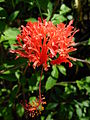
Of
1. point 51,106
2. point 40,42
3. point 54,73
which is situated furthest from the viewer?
point 51,106

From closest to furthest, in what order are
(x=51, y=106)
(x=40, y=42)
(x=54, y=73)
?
(x=40, y=42), (x=54, y=73), (x=51, y=106)

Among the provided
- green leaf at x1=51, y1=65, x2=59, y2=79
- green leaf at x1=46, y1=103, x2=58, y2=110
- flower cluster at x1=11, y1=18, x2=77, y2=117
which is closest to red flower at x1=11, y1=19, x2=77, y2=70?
flower cluster at x1=11, y1=18, x2=77, y2=117

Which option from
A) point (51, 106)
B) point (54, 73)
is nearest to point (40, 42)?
point (54, 73)

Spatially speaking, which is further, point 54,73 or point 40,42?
point 54,73

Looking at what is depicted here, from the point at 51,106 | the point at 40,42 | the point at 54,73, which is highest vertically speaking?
the point at 40,42

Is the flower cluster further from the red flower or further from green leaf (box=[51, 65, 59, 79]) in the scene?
green leaf (box=[51, 65, 59, 79])

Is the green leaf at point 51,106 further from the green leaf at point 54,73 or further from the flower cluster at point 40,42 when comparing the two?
the flower cluster at point 40,42

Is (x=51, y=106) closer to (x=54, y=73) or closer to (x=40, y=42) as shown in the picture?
(x=54, y=73)

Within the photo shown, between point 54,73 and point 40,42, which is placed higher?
point 40,42

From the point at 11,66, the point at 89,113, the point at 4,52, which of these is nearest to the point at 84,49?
the point at 89,113

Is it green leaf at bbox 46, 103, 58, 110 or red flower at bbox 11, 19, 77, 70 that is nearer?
red flower at bbox 11, 19, 77, 70

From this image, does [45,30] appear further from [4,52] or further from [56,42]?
[4,52]
